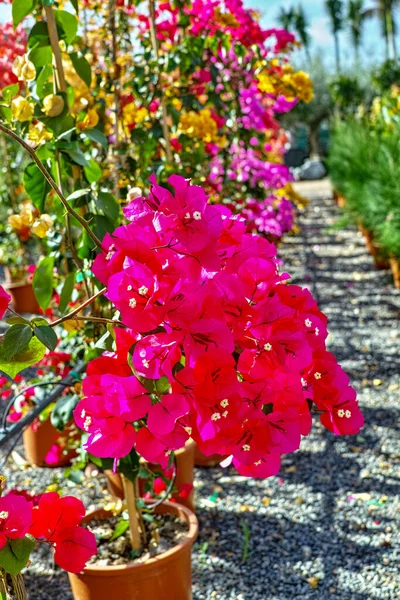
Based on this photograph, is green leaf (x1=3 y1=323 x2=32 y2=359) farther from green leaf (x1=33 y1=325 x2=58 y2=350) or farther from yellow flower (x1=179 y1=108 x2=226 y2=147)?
yellow flower (x1=179 y1=108 x2=226 y2=147)

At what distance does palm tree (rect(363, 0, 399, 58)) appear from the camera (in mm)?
35094

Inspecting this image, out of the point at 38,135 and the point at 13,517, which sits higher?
the point at 38,135

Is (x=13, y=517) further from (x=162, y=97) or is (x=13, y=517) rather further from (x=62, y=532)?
(x=162, y=97)

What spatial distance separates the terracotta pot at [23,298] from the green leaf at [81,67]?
4017 mm

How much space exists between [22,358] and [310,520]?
5.35 feet

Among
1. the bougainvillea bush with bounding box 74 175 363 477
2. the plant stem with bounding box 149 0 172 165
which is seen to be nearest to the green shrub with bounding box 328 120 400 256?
the plant stem with bounding box 149 0 172 165

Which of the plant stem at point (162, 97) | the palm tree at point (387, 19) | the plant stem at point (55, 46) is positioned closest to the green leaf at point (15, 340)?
the plant stem at point (55, 46)

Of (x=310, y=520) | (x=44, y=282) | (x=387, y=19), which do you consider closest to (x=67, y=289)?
(x=44, y=282)

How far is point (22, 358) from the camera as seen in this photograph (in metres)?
0.98

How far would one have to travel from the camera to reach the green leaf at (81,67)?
5.24 feet

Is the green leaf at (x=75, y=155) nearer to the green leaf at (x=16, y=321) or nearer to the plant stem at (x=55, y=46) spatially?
the plant stem at (x=55, y=46)

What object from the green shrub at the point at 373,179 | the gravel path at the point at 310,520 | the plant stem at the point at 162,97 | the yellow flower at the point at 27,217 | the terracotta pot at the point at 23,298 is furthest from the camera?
the terracotta pot at the point at 23,298

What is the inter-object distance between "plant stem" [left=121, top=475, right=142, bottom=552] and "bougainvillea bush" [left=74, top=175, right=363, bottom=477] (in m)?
0.76

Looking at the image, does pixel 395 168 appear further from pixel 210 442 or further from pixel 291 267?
pixel 210 442
